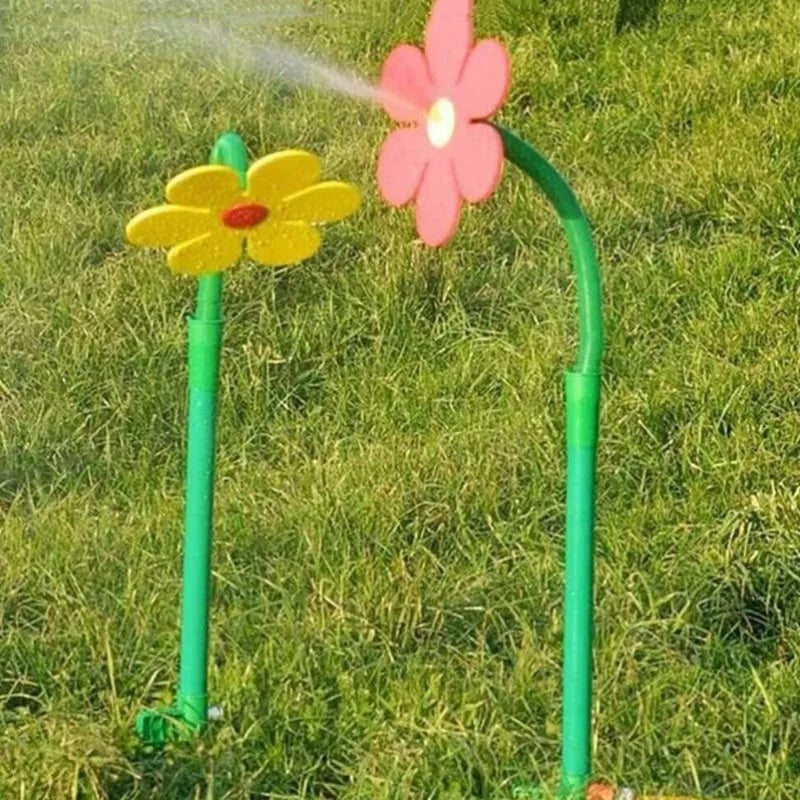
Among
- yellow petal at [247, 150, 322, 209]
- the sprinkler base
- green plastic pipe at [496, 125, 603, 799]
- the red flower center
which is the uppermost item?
yellow petal at [247, 150, 322, 209]

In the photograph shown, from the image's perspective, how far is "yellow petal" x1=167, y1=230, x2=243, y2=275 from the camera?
6.91 ft

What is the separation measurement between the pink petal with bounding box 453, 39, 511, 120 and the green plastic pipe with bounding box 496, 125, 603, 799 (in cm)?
11

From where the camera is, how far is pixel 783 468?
3.21m

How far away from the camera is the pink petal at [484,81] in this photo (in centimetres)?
189

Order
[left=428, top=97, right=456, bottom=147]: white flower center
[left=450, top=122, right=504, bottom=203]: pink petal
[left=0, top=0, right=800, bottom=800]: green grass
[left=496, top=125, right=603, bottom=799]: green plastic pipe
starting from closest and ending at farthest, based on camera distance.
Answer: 1. [left=450, top=122, right=504, bottom=203]: pink petal
2. [left=428, top=97, right=456, bottom=147]: white flower center
3. [left=496, top=125, right=603, bottom=799]: green plastic pipe
4. [left=0, top=0, right=800, bottom=800]: green grass

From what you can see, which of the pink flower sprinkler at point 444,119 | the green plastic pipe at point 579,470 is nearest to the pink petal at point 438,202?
the pink flower sprinkler at point 444,119

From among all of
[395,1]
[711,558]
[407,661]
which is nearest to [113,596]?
[407,661]

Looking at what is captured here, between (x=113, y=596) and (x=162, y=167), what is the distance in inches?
79.9

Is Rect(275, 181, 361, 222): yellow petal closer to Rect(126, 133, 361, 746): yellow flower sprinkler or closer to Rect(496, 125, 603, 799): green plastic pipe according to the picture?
Rect(126, 133, 361, 746): yellow flower sprinkler

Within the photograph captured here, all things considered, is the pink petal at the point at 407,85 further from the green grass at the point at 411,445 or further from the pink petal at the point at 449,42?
the green grass at the point at 411,445

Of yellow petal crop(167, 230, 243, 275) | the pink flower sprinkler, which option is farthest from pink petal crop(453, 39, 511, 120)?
yellow petal crop(167, 230, 243, 275)

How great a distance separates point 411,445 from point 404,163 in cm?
133

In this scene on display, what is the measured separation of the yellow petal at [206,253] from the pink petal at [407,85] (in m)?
0.25

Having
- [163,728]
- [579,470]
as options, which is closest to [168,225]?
[579,470]
